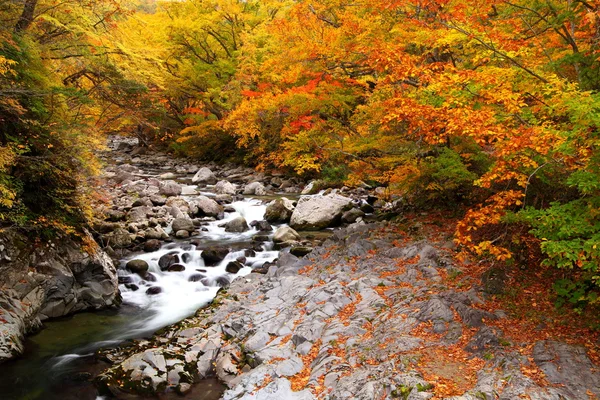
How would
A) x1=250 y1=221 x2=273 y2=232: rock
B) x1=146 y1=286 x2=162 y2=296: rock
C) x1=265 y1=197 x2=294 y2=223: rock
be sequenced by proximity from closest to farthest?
x1=146 y1=286 x2=162 y2=296: rock, x1=250 y1=221 x2=273 y2=232: rock, x1=265 y1=197 x2=294 y2=223: rock

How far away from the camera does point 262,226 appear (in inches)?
Answer: 587

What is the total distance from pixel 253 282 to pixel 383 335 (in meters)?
4.47

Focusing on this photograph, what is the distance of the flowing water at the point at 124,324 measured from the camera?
629 cm

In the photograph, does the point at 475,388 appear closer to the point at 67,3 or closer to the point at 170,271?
the point at 170,271

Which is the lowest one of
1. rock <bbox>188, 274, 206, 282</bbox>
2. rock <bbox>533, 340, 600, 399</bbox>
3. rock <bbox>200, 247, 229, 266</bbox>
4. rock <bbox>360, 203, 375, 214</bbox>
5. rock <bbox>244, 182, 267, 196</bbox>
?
rock <bbox>360, 203, 375, 214</bbox>

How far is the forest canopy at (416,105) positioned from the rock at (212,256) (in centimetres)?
345

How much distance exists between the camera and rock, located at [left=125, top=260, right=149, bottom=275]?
428 inches

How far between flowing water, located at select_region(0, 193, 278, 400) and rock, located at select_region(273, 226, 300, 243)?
0.61m

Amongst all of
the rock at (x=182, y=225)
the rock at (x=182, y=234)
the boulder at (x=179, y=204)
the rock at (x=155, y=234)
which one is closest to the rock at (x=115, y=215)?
the rock at (x=155, y=234)

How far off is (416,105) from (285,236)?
755 cm

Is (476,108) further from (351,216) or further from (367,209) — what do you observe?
(367,209)

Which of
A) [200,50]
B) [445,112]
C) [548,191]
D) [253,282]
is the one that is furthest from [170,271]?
[200,50]

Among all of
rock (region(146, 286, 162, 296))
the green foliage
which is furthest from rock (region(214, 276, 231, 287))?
the green foliage

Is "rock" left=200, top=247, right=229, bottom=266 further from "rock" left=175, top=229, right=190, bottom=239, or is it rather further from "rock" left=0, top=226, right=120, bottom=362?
"rock" left=0, top=226, right=120, bottom=362
